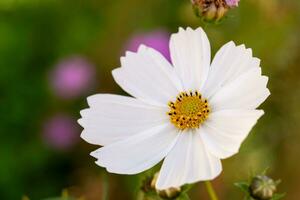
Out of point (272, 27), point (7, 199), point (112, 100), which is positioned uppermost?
point (272, 27)

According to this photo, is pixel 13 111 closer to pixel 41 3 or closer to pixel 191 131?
pixel 41 3

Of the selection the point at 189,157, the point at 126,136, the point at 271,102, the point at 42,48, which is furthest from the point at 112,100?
the point at 42,48

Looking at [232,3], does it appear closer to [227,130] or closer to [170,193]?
[227,130]

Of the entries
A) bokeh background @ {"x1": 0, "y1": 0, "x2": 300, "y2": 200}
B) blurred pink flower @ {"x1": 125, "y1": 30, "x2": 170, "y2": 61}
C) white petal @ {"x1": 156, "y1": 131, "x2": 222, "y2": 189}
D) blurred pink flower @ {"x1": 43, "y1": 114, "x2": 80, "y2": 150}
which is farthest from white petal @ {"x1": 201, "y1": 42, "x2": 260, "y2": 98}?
blurred pink flower @ {"x1": 43, "y1": 114, "x2": 80, "y2": 150}

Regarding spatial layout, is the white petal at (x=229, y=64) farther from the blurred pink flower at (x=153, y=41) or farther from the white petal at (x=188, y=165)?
the blurred pink flower at (x=153, y=41)

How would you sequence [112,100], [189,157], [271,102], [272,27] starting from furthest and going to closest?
[272,27] < [271,102] < [112,100] < [189,157]

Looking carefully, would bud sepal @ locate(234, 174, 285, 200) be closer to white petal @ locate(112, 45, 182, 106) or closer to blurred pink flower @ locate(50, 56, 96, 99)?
white petal @ locate(112, 45, 182, 106)

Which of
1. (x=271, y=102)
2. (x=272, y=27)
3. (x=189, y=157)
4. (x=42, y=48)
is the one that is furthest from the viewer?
(x=42, y=48)
